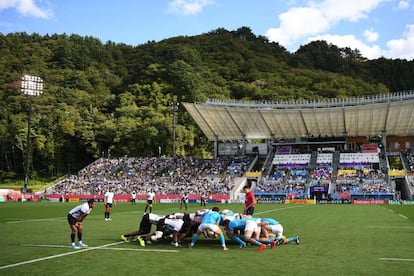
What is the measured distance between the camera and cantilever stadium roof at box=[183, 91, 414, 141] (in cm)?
5581

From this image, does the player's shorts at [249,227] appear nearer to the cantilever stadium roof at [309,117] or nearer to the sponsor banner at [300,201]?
the sponsor banner at [300,201]

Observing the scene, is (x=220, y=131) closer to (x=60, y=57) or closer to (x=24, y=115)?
(x=24, y=115)

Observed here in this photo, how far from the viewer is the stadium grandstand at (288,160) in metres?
52.5

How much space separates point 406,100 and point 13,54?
3168 inches

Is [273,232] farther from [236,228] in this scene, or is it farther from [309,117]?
[309,117]

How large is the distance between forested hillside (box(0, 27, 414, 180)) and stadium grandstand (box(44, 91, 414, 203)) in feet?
52.6

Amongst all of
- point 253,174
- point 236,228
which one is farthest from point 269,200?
point 236,228

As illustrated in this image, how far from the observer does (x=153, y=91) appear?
300 ft

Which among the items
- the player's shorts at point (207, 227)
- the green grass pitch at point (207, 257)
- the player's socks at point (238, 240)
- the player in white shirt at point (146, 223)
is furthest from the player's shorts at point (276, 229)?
the player in white shirt at point (146, 223)

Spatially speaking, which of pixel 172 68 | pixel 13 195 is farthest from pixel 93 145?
pixel 13 195

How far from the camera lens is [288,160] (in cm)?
6175

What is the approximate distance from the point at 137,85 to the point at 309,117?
44.5m

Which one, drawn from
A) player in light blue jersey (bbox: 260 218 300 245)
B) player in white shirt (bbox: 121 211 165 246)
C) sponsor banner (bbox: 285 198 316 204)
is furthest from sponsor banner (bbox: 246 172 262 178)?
player in light blue jersey (bbox: 260 218 300 245)

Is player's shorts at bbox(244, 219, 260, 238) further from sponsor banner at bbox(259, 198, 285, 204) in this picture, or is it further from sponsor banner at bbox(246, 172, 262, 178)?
sponsor banner at bbox(246, 172, 262, 178)
